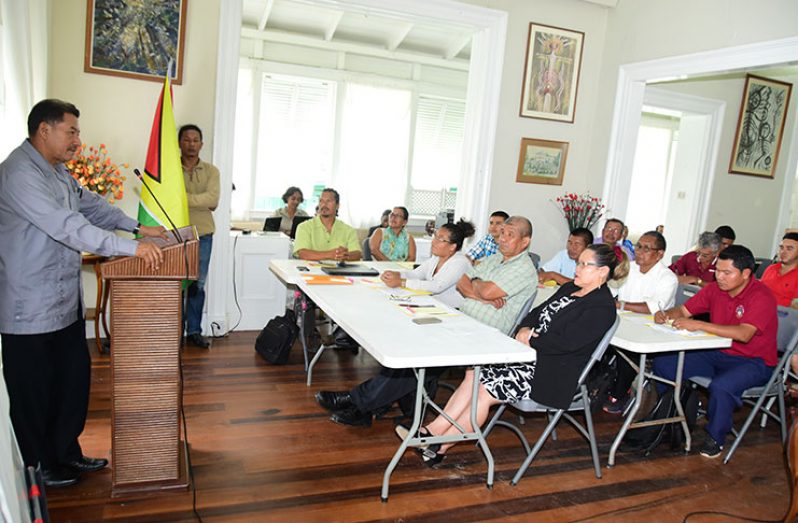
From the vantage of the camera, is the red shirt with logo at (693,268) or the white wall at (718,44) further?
the red shirt with logo at (693,268)

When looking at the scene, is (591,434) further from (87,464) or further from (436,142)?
(436,142)

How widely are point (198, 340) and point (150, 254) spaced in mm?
2465

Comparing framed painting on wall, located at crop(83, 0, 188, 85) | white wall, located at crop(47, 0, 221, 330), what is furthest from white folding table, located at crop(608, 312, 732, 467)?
framed painting on wall, located at crop(83, 0, 188, 85)

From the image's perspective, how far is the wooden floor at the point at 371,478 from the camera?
2553 millimetres

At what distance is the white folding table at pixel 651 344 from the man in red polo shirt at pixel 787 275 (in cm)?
168

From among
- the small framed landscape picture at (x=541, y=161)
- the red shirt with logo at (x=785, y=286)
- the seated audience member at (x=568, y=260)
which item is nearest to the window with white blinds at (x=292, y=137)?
the small framed landscape picture at (x=541, y=161)

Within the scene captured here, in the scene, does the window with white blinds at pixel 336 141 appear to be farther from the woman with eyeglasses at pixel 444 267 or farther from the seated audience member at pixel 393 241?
the woman with eyeglasses at pixel 444 267

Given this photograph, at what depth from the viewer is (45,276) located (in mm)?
2400

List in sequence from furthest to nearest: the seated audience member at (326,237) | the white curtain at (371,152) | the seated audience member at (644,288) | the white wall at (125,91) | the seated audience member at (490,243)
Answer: the white curtain at (371,152) < the seated audience member at (490,243) < the seated audience member at (326,237) < the white wall at (125,91) < the seated audience member at (644,288)

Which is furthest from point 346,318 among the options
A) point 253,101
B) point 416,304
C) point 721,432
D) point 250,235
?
point 253,101

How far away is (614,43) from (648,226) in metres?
5.39

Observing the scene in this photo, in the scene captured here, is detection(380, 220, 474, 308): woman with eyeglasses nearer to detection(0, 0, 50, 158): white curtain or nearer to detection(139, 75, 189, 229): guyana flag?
detection(139, 75, 189, 229): guyana flag

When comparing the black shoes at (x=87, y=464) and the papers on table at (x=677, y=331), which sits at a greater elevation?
the papers on table at (x=677, y=331)

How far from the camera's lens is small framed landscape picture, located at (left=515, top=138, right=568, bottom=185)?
228 inches
